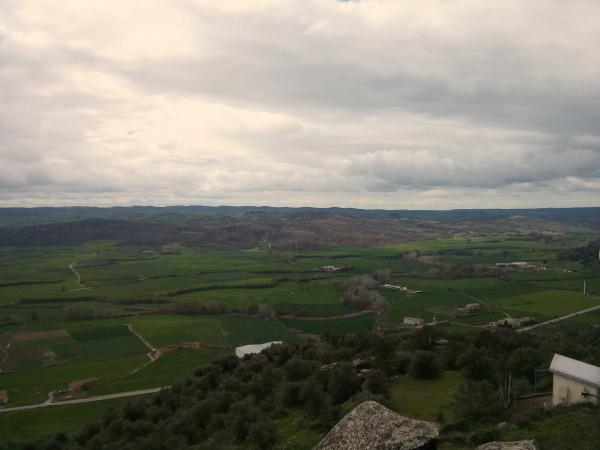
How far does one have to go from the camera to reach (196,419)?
32.2m

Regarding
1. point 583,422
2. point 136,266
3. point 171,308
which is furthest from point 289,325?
point 136,266

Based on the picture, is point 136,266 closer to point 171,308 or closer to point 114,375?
point 171,308

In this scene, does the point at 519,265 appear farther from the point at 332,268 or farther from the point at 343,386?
the point at 343,386

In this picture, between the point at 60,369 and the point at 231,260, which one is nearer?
the point at 60,369

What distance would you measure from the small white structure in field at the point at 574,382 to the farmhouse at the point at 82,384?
4899 cm

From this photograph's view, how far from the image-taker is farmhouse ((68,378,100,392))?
178 feet

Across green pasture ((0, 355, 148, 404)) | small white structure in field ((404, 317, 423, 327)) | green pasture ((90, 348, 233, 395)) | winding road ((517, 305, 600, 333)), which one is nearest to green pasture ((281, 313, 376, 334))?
small white structure in field ((404, 317, 423, 327))

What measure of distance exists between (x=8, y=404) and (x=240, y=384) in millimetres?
30151

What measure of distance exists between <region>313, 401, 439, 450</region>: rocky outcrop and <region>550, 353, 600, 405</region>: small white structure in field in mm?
12594

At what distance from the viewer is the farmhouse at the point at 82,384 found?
5438cm

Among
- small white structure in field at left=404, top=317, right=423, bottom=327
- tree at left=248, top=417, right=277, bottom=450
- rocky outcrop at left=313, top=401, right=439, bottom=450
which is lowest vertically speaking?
small white structure in field at left=404, top=317, right=423, bottom=327

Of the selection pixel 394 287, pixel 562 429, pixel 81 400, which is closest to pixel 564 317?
pixel 394 287

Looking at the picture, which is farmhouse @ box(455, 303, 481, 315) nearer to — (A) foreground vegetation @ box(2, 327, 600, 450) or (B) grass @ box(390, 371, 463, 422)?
(A) foreground vegetation @ box(2, 327, 600, 450)

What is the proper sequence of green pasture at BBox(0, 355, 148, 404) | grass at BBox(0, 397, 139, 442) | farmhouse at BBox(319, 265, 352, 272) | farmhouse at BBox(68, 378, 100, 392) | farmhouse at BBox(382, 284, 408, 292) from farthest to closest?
farmhouse at BBox(319, 265, 352, 272), farmhouse at BBox(382, 284, 408, 292), farmhouse at BBox(68, 378, 100, 392), green pasture at BBox(0, 355, 148, 404), grass at BBox(0, 397, 139, 442)
